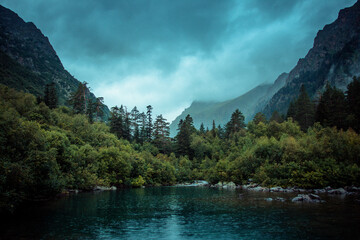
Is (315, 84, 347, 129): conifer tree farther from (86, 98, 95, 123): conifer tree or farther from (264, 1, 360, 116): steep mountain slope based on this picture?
(86, 98, 95, 123): conifer tree

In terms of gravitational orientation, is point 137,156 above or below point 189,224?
above

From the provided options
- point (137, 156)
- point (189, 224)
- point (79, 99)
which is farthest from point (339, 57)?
point (189, 224)

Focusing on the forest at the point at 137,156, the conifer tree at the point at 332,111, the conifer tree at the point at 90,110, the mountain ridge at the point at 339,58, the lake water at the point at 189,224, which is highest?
the mountain ridge at the point at 339,58

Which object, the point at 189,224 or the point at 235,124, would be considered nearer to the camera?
the point at 189,224

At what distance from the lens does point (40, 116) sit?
48.5 meters

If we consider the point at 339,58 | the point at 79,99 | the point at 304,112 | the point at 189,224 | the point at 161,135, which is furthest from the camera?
the point at 339,58

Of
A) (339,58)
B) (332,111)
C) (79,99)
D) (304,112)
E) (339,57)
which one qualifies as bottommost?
(332,111)

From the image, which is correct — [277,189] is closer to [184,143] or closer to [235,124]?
[184,143]

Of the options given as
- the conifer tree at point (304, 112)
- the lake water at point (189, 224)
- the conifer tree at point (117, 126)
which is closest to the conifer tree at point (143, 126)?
the conifer tree at point (117, 126)

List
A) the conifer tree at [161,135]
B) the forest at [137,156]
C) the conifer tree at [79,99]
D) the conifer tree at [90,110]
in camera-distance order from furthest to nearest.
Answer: the conifer tree at [161,135] → the conifer tree at [90,110] → the conifer tree at [79,99] → the forest at [137,156]

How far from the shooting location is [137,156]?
68.8 metres

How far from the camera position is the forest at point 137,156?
2548 centimetres

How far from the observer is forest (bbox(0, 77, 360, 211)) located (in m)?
25.5

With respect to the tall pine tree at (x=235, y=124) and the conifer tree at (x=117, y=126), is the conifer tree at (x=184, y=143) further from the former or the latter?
the conifer tree at (x=117, y=126)
